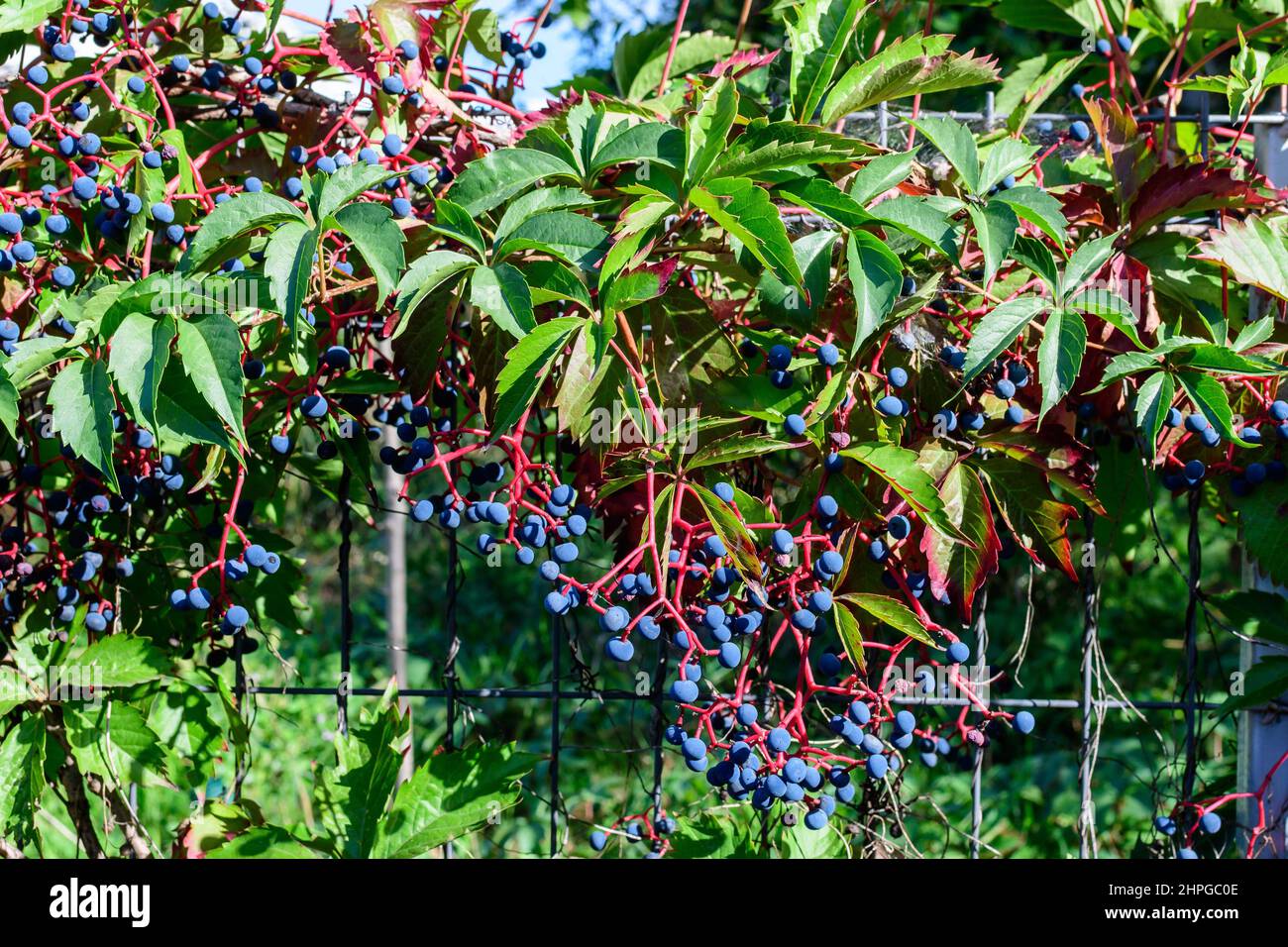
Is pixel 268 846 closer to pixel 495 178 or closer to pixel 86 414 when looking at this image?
pixel 86 414

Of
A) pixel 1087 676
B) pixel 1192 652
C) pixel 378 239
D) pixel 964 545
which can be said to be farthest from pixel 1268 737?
pixel 378 239

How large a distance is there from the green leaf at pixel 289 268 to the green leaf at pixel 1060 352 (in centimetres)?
94

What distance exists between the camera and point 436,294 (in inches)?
65.2

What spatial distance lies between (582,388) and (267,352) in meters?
0.53

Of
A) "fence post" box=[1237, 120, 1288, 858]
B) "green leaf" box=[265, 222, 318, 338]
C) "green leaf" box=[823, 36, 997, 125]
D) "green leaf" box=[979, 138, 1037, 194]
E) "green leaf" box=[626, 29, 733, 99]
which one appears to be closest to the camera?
"green leaf" box=[265, 222, 318, 338]

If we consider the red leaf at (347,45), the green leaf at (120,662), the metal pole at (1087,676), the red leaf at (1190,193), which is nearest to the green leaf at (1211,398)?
the red leaf at (1190,193)

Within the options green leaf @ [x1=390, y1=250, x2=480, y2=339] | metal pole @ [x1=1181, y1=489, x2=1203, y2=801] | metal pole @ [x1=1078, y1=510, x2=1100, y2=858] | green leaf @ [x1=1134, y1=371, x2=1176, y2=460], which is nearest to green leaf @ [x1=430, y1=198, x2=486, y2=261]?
green leaf @ [x1=390, y1=250, x2=480, y2=339]

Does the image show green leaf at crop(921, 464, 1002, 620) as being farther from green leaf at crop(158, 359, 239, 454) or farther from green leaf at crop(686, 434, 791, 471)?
green leaf at crop(158, 359, 239, 454)

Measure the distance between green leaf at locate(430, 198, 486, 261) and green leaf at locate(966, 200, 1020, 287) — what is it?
65cm

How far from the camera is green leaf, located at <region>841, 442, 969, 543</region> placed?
152 centimetres

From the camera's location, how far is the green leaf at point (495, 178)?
1.47 meters

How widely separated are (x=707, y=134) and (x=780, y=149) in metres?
0.10
